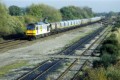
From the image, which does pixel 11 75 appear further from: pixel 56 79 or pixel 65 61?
pixel 65 61

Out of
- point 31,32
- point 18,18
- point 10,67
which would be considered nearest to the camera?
point 10,67

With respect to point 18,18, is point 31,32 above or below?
below

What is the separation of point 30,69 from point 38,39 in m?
24.9

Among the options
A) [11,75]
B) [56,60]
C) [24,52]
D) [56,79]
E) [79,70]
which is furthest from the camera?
[24,52]

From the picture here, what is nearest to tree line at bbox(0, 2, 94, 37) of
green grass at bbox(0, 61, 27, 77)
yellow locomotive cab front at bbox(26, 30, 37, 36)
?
yellow locomotive cab front at bbox(26, 30, 37, 36)

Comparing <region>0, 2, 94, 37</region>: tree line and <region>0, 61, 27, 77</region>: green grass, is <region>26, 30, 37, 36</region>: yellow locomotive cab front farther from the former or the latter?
<region>0, 61, 27, 77</region>: green grass

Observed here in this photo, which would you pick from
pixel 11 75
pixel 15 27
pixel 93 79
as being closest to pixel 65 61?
pixel 11 75

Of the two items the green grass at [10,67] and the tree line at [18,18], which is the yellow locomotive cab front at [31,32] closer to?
the tree line at [18,18]

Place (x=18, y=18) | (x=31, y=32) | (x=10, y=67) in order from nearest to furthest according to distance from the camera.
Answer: (x=10, y=67) → (x=31, y=32) → (x=18, y=18)

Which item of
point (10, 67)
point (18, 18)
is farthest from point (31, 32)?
point (10, 67)

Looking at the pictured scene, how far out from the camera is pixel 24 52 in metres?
34.9

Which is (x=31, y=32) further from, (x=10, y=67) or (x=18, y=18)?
(x=10, y=67)

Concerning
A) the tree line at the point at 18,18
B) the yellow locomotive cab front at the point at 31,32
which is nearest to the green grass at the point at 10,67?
the yellow locomotive cab front at the point at 31,32

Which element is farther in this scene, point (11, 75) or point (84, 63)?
point (84, 63)
